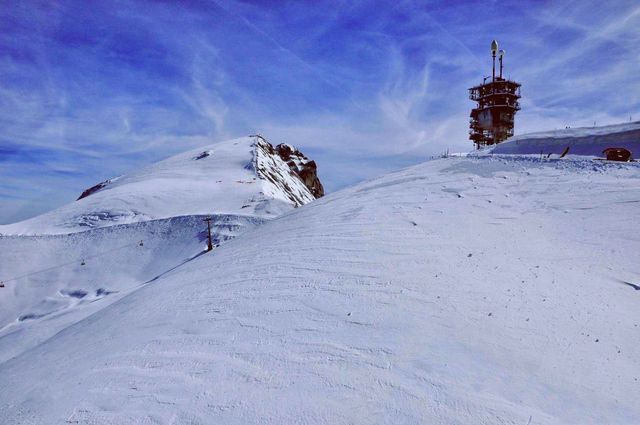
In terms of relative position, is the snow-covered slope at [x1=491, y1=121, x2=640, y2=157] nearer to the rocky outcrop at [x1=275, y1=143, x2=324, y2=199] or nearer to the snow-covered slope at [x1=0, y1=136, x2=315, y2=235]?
the snow-covered slope at [x1=0, y1=136, x2=315, y2=235]

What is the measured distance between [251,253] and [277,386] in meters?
5.08

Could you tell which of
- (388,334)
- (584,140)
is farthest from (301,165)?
(388,334)

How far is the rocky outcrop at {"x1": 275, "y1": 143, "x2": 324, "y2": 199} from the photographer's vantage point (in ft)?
176

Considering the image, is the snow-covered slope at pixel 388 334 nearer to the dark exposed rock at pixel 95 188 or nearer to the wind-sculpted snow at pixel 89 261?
the wind-sculpted snow at pixel 89 261

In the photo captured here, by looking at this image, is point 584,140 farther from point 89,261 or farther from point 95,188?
point 95,188

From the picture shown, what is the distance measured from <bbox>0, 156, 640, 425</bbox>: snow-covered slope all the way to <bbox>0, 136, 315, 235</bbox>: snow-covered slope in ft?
62.8

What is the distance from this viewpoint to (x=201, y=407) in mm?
3688

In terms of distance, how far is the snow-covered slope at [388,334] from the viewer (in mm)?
3539

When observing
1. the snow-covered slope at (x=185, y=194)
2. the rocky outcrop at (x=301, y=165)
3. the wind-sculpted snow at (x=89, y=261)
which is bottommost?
the wind-sculpted snow at (x=89, y=261)

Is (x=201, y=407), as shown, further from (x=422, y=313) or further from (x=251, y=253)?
(x=251, y=253)

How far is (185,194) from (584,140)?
25.0m

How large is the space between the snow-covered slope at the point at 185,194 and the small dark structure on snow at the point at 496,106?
19.6m

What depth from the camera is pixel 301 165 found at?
55156mm

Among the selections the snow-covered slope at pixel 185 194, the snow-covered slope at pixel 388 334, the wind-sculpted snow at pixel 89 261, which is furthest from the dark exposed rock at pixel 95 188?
the snow-covered slope at pixel 388 334
